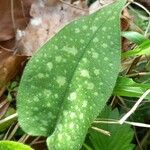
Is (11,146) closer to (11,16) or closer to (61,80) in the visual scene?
(61,80)

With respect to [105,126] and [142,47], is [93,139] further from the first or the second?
[142,47]

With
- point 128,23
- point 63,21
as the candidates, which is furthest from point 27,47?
point 128,23

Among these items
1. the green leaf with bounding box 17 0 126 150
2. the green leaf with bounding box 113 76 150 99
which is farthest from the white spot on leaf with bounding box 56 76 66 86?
the green leaf with bounding box 113 76 150 99

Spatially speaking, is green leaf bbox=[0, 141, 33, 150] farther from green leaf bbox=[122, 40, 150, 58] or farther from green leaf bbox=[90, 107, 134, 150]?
green leaf bbox=[122, 40, 150, 58]

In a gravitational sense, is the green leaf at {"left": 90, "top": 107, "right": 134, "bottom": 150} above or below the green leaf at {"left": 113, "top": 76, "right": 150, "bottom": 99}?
below

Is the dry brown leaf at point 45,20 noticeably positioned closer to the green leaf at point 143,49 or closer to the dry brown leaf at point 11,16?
the dry brown leaf at point 11,16

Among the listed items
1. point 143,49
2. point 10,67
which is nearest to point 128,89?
point 143,49
